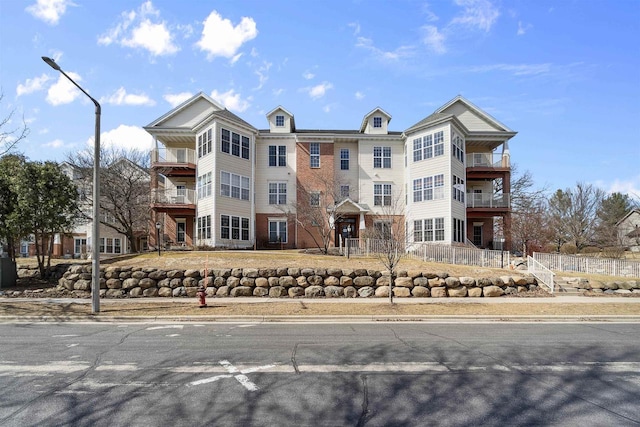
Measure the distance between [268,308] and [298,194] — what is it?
1976 cm

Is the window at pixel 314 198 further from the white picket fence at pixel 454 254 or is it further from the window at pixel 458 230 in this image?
the window at pixel 458 230

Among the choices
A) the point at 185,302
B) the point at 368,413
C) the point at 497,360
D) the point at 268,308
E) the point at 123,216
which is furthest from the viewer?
the point at 123,216

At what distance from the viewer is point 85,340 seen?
9.20 m

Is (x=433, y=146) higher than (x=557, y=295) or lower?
higher

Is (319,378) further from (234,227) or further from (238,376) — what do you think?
(234,227)

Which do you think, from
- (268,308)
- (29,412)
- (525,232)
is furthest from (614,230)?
(29,412)

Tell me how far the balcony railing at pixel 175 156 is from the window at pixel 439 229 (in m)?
19.7

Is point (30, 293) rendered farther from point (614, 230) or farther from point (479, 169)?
point (614, 230)

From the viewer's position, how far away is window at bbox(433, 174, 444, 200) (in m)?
29.6

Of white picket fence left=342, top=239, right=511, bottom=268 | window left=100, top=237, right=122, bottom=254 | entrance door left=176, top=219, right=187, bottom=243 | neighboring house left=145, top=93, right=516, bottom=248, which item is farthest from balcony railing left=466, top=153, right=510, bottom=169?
window left=100, top=237, right=122, bottom=254

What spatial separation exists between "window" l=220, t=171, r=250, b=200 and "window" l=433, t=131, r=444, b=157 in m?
14.8

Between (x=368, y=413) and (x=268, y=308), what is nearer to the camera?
(x=368, y=413)

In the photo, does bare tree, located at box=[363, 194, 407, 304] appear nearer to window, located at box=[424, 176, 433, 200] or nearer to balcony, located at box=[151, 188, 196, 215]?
window, located at box=[424, 176, 433, 200]

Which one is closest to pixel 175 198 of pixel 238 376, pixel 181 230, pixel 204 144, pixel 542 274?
pixel 181 230
